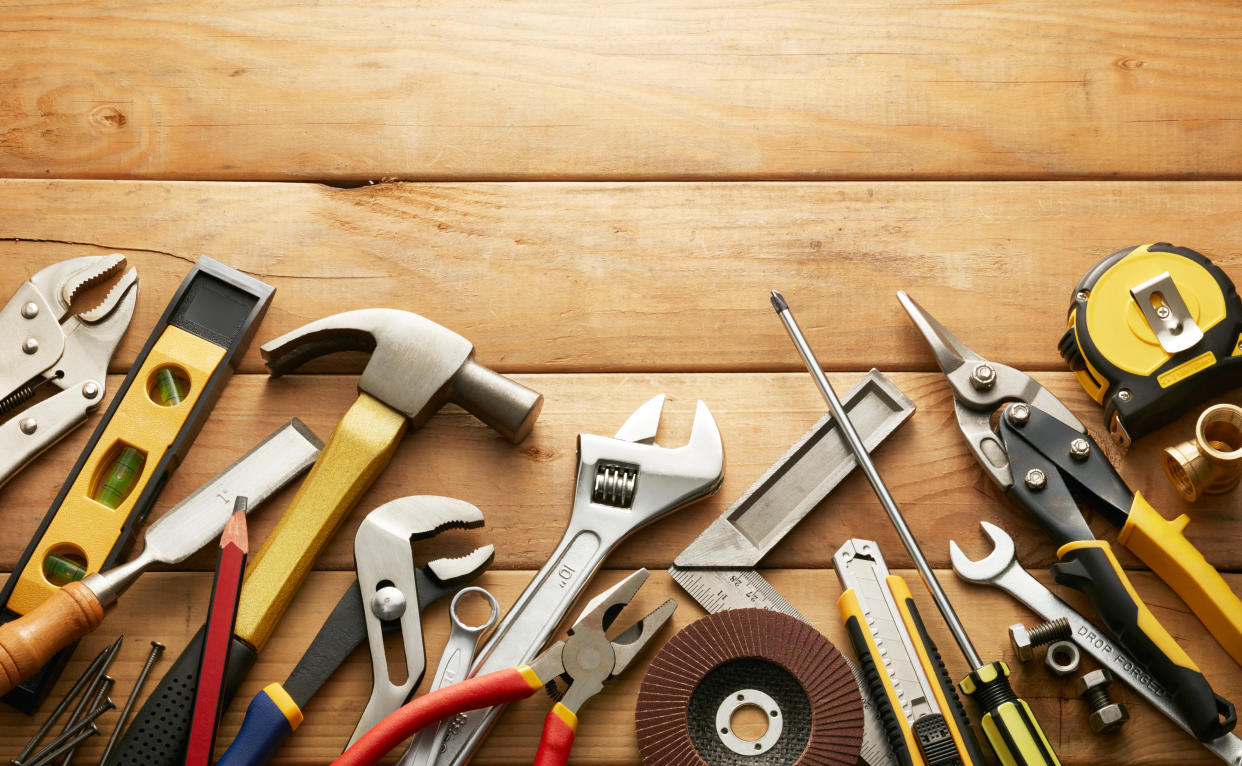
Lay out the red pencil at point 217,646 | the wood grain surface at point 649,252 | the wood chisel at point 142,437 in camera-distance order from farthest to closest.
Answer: the wood grain surface at point 649,252
the wood chisel at point 142,437
the red pencil at point 217,646

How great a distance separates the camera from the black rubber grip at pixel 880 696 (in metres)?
1.02

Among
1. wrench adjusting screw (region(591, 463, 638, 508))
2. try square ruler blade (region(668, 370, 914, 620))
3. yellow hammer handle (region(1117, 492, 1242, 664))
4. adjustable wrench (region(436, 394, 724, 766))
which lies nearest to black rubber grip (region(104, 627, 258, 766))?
adjustable wrench (region(436, 394, 724, 766))

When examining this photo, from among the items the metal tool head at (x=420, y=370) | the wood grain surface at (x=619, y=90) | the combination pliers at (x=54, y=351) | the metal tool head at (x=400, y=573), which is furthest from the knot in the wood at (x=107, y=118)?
the metal tool head at (x=400, y=573)

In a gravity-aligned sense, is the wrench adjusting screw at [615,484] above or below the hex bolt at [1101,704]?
above

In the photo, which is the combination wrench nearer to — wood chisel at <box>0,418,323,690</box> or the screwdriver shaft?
wood chisel at <box>0,418,323,690</box>

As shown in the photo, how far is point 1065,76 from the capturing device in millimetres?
1317

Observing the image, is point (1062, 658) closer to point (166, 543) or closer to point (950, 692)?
point (950, 692)

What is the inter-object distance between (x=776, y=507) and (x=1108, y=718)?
42 cm

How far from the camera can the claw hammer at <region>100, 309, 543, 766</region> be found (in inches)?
42.5

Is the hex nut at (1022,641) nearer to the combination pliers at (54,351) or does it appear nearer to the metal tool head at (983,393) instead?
the metal tool head at (983,393)

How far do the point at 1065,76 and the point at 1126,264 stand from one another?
0.31 metres

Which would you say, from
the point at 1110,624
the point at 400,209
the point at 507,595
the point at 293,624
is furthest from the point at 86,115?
the point at 1110,624

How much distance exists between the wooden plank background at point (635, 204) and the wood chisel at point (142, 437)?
45mm

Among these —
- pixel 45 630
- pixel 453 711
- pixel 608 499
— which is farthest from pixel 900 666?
pixel 45 630
